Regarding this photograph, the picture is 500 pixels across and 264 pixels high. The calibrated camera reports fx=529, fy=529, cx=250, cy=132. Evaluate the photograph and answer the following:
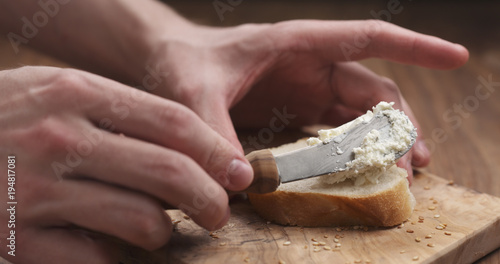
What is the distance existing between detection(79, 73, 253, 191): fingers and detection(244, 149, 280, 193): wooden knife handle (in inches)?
4.8

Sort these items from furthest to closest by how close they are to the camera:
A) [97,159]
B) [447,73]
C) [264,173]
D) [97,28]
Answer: [447,73], [97,28], [264,173], [97,159]

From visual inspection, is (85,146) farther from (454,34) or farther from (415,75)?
(454,34)

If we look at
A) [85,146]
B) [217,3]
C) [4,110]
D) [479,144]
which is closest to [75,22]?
[4,110]

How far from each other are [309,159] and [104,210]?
0.52m

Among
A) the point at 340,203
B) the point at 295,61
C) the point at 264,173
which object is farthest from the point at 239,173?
the point at 295,61

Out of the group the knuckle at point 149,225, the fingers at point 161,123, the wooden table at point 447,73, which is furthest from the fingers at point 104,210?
the wooden table at point 447,73

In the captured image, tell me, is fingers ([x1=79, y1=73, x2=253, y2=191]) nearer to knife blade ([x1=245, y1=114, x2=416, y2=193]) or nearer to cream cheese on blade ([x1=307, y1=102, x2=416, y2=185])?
knife blade ([x1=245, y1=114, x2=416, y2=193])

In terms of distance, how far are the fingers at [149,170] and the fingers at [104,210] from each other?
2cm

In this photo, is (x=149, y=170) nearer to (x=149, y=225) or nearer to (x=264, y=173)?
(x=149, y=225)

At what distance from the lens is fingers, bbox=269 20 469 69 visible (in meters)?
1.79

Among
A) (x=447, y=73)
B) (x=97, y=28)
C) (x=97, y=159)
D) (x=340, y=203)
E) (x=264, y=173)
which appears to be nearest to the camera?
(x=97, y=159)

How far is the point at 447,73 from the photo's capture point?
2984 mm

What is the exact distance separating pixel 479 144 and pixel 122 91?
1629mm

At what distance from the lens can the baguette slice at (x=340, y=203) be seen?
1354mm
